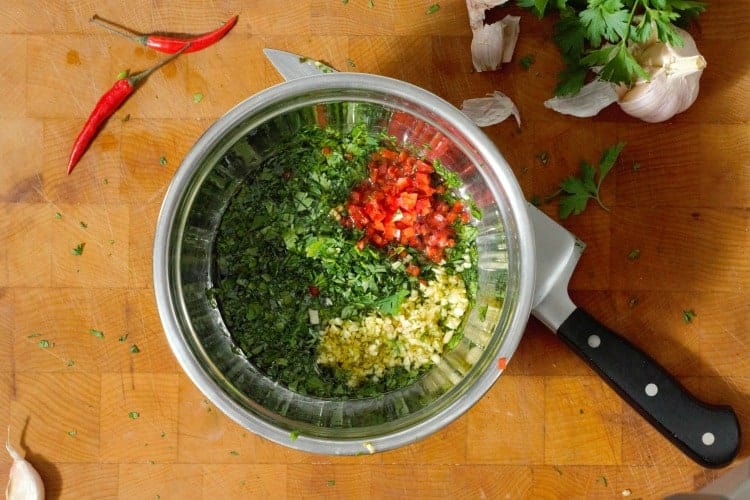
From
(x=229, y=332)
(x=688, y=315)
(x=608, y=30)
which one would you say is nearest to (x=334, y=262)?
(x=229, y=332)

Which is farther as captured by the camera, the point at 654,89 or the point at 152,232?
the point at 152,232

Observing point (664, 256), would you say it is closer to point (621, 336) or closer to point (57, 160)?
point (621, 336)

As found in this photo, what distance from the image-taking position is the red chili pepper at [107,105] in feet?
6.53

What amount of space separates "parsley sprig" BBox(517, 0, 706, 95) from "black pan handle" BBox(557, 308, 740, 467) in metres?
0.67

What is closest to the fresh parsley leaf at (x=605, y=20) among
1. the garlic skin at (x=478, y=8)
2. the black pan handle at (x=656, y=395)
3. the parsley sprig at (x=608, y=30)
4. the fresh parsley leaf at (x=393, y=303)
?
the parsley sprig at (x=608, y=30)

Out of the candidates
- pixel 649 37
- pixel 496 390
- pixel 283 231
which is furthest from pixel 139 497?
pixel 649 37

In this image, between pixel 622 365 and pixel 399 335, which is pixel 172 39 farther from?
pixel 622 365

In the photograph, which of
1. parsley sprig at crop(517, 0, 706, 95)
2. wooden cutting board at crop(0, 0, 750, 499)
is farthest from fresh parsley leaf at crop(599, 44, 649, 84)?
wooden cutting board at crop(0, 0, 750, 499)

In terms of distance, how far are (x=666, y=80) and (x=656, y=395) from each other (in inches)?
34.8

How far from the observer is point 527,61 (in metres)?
2.01

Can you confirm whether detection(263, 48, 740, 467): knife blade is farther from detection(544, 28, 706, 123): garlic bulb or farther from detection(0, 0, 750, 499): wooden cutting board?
detection(544, 28, 706, 123): garlic bulb

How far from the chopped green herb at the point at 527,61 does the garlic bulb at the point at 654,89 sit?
12 centimetres

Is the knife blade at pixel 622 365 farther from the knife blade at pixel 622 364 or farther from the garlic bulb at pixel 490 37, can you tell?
the garlic bulb at pixel 490 37

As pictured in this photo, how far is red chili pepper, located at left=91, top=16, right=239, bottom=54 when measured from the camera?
78.4 inches
